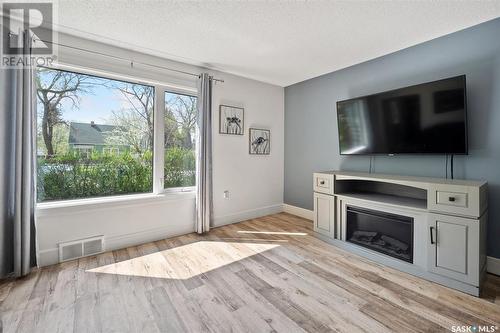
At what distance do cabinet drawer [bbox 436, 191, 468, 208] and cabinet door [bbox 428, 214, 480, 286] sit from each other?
0.12m

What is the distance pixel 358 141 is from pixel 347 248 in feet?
4.51

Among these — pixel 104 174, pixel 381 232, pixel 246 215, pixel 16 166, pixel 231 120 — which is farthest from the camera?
pixel 246 215

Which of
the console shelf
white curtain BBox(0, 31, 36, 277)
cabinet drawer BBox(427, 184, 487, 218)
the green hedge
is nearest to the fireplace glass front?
the console shelf

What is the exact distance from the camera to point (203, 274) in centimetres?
212

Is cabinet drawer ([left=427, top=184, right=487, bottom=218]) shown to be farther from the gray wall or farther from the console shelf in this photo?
the gray wall

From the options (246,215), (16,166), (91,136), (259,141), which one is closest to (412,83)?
(259,141)

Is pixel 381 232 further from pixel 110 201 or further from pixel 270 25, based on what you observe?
pixel 110 201

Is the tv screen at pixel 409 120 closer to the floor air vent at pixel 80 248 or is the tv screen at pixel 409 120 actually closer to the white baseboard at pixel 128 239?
the white baseboard at pixel 128 239

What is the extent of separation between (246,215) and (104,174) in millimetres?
2173

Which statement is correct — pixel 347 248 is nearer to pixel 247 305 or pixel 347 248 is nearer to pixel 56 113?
pixel 247 305

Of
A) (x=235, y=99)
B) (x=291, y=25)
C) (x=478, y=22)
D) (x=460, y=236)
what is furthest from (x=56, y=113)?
(x=478, y=22)

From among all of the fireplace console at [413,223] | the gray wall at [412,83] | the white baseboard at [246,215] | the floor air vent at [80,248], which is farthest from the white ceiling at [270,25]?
the white baseboard at [246,215]

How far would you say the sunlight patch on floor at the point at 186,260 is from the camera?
215 cm

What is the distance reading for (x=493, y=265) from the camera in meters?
2.11
